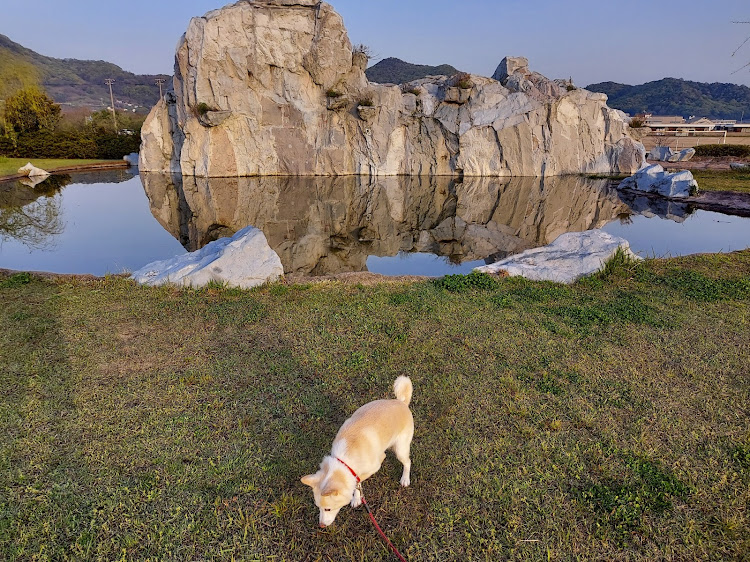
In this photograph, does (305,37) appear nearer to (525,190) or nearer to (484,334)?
(525,190)

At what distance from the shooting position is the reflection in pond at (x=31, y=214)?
14.8 m

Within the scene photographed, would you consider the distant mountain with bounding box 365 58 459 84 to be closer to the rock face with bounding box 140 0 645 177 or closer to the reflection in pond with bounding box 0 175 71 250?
the rock face with bounding box 140 0 645 177

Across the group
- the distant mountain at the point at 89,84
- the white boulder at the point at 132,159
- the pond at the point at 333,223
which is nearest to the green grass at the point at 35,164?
the white boulder at the point at 132,159

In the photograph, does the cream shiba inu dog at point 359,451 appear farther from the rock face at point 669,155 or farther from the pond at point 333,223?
the rock face at point 669,155

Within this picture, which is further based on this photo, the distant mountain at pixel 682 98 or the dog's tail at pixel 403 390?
the distant mountain at pixel 682 98

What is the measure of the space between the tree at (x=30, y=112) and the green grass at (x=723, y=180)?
54758 millimetres

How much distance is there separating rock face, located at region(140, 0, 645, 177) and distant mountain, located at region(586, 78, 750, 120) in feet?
405

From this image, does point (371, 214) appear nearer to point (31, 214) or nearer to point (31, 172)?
point (31, 214)

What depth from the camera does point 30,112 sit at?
42500 millimetres

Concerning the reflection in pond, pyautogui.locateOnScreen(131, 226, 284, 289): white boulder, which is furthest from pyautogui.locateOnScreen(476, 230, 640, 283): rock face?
the reflection in pond

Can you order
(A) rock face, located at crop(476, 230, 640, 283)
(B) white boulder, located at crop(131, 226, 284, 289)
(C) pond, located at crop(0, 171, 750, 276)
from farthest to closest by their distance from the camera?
(C) pond, located at crop(0, 171, 750, 276), (A) rock face, located at crop(476, 230, 640, 283), (B) white boulder, located at crop(131, 226, 284, 289)

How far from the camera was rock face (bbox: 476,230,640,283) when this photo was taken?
31.4 ft

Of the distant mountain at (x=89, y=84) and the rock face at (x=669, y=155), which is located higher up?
the distant mountain at (x=89, y=84)

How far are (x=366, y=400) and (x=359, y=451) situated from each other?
198 cm
